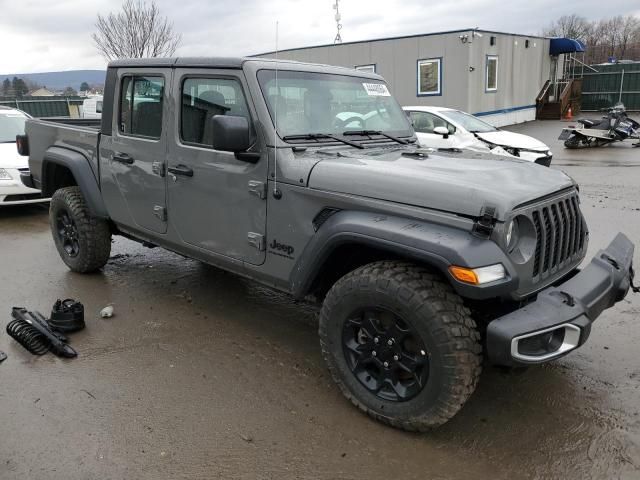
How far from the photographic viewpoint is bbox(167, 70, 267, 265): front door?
3.51m

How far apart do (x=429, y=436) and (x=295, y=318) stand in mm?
1760

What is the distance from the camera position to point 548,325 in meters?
2.55

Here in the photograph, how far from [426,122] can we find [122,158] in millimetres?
7782

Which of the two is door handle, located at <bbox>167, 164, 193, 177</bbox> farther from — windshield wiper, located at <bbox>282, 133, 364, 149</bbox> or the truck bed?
the truck bed

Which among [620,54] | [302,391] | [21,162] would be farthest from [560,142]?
[620,54]

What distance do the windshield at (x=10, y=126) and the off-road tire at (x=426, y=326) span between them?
26.4 ft

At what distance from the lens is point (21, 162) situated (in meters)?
7.97

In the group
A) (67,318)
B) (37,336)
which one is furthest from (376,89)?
(37,336)

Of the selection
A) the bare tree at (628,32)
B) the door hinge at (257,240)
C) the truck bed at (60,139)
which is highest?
the bare tree at (628,32)

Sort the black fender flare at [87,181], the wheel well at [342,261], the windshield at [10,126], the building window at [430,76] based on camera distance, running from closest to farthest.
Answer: the wheel well at [342,261]
the black fender flare at [87,181]
the windshield at [10,126]
the building window at [430,76]

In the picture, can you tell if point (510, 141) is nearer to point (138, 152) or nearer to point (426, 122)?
point (426, 122)

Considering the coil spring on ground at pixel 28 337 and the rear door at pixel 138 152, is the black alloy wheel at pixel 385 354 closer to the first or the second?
the rear door at pixel 138 152

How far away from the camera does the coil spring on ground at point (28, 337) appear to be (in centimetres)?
385

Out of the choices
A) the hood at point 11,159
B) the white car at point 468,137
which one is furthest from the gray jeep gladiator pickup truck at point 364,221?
the white car at point 468,137
